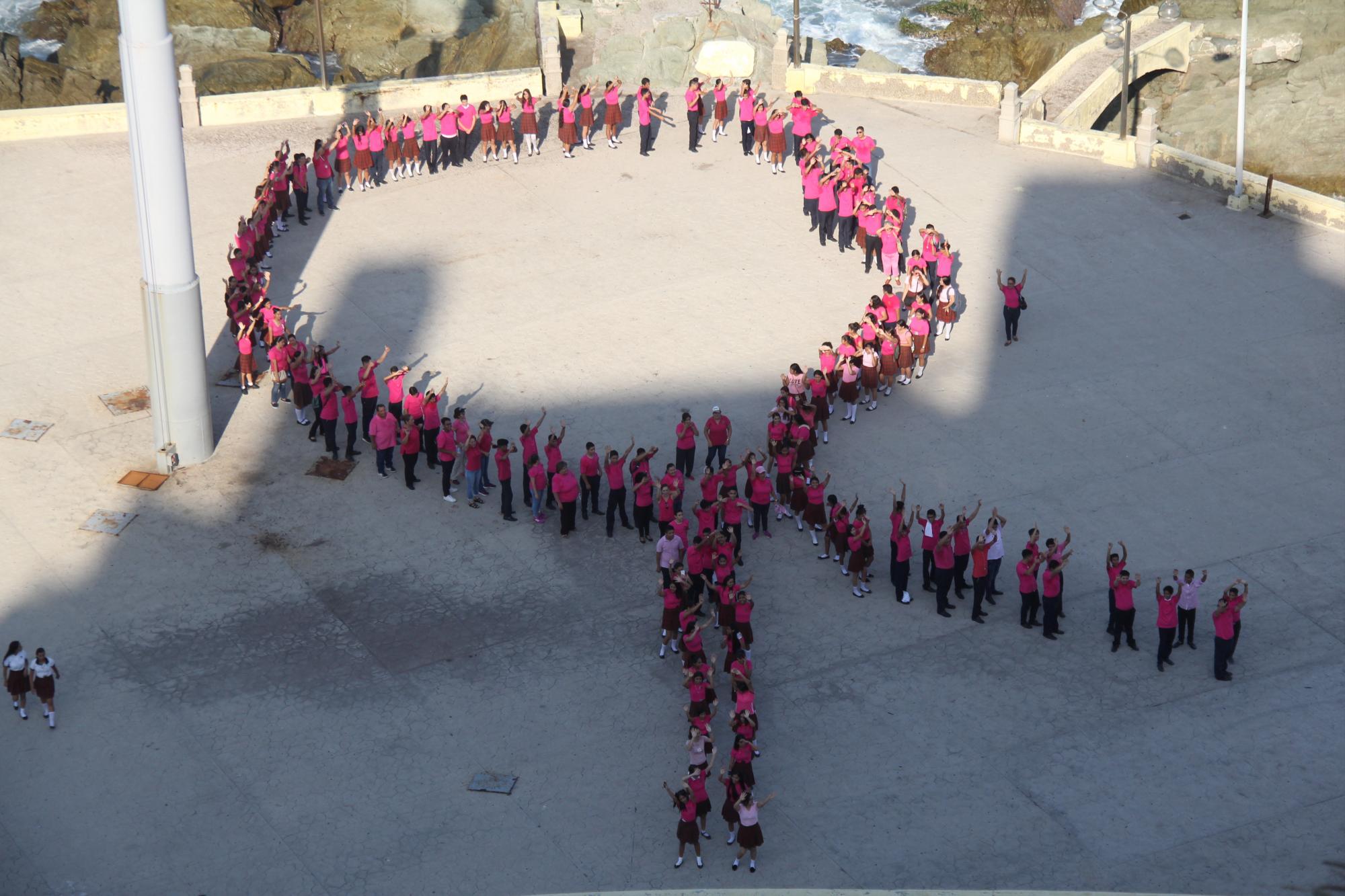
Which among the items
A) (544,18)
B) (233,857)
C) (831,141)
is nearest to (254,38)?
(544,18)

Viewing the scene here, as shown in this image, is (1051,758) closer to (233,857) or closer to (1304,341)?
(233,857)

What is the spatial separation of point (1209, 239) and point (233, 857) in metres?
20.8

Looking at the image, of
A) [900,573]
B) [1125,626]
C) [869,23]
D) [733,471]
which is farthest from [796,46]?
[869,23]

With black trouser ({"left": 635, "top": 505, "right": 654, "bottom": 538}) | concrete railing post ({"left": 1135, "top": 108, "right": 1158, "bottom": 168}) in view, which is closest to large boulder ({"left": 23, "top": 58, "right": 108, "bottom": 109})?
concrete railing post ({"left": 1135, "top": 108, "right": 1158, "bottom": 168})

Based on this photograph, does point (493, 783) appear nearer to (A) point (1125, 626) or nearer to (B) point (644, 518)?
(B) point (644, 518)

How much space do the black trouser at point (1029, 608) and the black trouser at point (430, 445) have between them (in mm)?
7584

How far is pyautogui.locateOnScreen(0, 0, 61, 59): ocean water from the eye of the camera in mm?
53469

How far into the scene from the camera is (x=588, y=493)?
974 inches

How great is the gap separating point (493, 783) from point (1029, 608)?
7.03 m

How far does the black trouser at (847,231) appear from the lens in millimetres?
31531

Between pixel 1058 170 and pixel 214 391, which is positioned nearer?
pixel 214 391

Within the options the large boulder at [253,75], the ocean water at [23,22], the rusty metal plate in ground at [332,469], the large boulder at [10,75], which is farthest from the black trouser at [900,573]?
the ocean water at [23,22]

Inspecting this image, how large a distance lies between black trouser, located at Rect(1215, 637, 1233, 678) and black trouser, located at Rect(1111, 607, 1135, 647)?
1015 mm

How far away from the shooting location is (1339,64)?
149 feet
